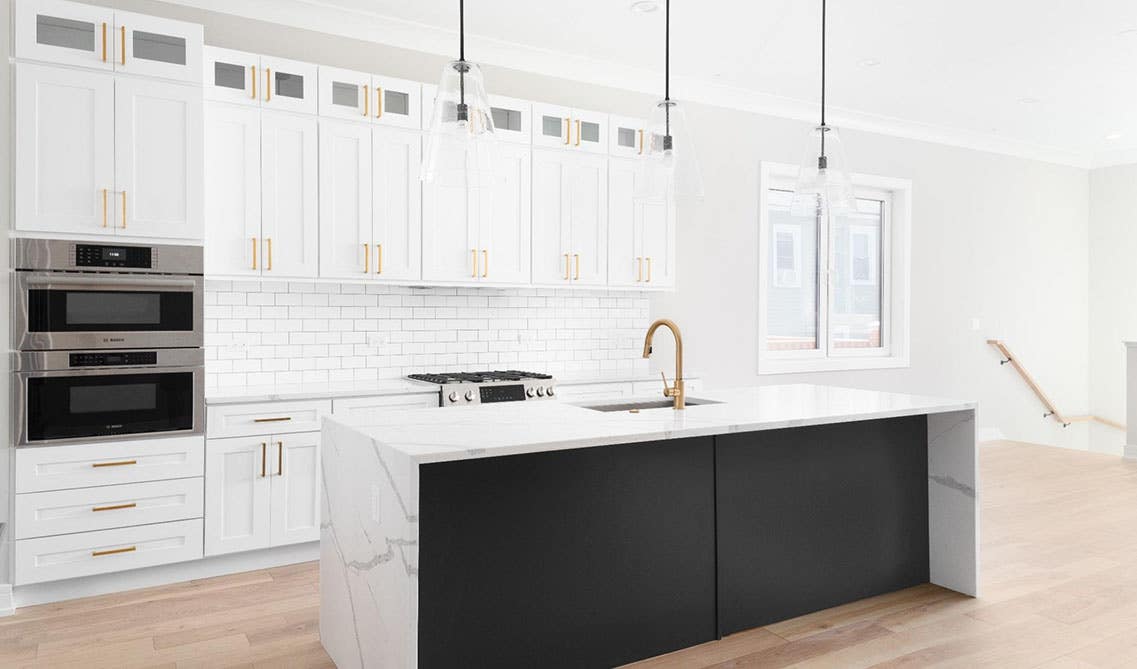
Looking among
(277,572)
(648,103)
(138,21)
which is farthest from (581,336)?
(138,21)

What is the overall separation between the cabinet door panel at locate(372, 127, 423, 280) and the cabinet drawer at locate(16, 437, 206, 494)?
136cm

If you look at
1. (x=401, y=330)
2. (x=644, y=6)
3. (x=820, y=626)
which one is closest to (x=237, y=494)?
(x=401, y=330)

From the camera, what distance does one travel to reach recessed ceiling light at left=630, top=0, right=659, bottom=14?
4379 mm

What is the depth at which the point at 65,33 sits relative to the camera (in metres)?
3.53

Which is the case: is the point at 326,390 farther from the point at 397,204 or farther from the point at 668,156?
the point at 668,156

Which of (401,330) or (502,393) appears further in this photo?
(401,330)

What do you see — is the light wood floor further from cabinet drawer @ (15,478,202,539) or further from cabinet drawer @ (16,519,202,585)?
cabinet drawer @ (15,478,202,539)

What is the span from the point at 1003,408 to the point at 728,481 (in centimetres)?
609

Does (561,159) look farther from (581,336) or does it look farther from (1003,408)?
(1003,408)

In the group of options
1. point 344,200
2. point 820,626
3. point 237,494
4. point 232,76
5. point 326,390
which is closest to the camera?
point 820,626

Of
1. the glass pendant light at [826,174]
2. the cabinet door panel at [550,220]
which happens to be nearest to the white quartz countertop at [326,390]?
the cabinet door panel at [550,220]

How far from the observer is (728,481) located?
120 inches

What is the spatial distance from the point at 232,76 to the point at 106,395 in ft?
5.52

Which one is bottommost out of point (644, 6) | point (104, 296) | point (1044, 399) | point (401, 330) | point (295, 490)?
point (295, 490)
